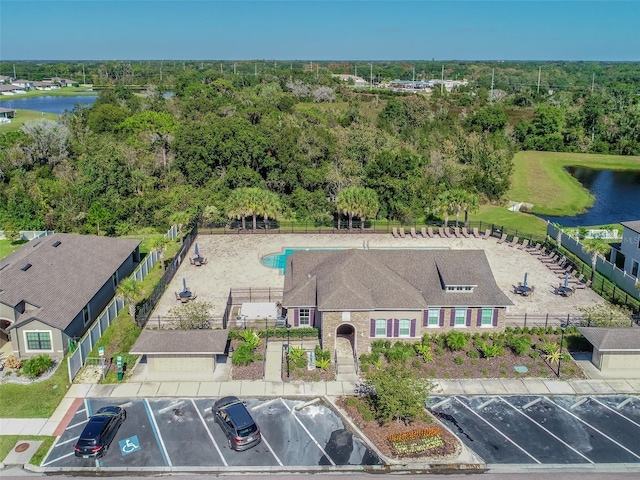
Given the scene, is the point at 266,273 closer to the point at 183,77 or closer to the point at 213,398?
the point at 213,398

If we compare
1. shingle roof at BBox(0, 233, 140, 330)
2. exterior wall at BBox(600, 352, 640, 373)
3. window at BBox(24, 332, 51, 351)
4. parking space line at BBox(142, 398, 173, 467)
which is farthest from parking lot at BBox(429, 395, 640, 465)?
shingle roof at BBox(0, 233, 140, 330)

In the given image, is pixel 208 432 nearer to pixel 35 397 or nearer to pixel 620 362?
pixel 35 397

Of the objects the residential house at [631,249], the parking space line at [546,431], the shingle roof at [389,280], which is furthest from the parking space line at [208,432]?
the residential house at [631,249]

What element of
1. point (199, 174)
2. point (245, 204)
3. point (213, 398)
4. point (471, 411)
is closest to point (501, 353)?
point (471, 411)

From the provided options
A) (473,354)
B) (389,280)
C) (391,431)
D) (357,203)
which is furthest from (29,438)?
(357,203)

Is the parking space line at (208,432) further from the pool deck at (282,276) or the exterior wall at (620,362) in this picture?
the exterior wall at (620,362)
